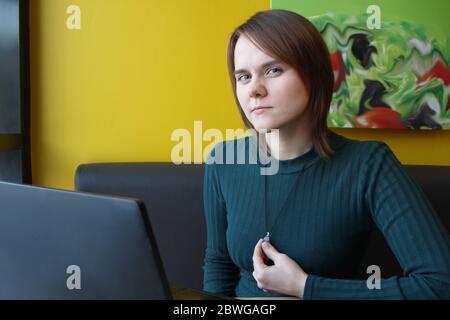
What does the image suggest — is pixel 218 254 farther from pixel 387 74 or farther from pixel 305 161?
pixel 387 74

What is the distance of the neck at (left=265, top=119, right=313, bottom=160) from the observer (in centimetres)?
96

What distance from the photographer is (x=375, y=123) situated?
147 centimetres

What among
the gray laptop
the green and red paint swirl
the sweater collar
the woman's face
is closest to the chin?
the woman's face

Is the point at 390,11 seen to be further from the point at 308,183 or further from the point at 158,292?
the point at 158,292

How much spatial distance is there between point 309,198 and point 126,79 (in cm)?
85

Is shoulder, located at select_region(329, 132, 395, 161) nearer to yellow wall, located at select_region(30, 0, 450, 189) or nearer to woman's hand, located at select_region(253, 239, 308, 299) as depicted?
woman's hand, located at select_region(253, 239, 308, 299)

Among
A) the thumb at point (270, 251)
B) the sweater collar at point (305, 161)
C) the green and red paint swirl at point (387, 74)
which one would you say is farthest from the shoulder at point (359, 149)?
the green and red paint swirl at point (387, 74)

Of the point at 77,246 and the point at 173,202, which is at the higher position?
the point at 77,246

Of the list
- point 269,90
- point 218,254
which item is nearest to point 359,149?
point 269,90

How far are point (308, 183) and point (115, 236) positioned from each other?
550 millimetres

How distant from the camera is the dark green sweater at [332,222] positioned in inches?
32.0

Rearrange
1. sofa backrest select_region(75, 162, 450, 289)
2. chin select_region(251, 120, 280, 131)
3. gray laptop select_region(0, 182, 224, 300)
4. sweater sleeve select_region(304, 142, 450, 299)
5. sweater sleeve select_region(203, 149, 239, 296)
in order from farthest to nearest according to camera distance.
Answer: sofa backrest select_region(75, 162, 450, 289) < sweater sleeve select_region(203, 149, 239, 296) < chin select_region(251, 120, 280, 131) < sweater sleeve select_region(304, 142, 450, 299) < gray laptop select_region(0, 182, 224, 300)

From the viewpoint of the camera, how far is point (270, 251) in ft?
2.92

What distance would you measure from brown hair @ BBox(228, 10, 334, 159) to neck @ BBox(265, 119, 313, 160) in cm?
2
